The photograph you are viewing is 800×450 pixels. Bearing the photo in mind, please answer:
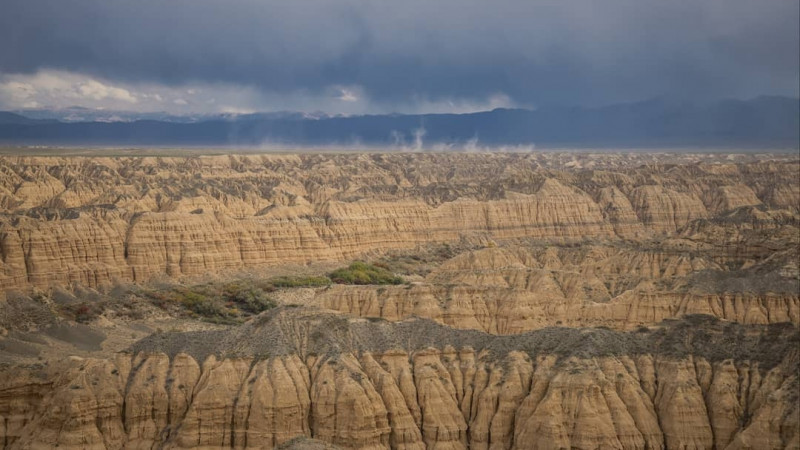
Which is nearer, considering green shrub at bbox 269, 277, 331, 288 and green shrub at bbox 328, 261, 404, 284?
green shrub at bbox 269, 277, 331, 288

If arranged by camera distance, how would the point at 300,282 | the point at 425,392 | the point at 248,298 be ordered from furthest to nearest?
1. the point at 300,282
2. the point at 248,298
3. the point at 425,392

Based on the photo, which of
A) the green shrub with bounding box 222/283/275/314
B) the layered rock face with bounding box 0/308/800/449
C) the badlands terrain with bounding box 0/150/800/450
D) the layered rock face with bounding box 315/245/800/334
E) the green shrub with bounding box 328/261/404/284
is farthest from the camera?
the green shrub with bounding box 328/261/404/284

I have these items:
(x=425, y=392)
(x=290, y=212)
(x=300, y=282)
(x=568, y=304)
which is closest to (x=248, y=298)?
(x=300, y=282)

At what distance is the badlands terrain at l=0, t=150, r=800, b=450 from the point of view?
4750 centimetres

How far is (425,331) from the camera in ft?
177

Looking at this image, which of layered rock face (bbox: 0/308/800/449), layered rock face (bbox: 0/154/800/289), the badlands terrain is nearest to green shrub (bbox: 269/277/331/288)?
the badlands terrain

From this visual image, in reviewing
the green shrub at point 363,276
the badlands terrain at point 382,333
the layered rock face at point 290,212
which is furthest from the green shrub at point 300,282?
the layered rock face at point 290,212

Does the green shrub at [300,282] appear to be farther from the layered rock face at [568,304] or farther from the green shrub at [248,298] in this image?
the layered rock face at [568,304]

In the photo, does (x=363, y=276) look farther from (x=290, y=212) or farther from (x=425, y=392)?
(x=425, y=392)

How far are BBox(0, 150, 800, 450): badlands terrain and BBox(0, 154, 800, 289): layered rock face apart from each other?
339 mm

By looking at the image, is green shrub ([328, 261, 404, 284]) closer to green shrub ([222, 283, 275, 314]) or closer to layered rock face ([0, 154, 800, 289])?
layered rock face ([0, 154, 800, 289])

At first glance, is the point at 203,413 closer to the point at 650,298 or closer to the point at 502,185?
the point at 650,298

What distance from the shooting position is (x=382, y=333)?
5353 centimetres

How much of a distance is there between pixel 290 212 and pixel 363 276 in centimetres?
2334
